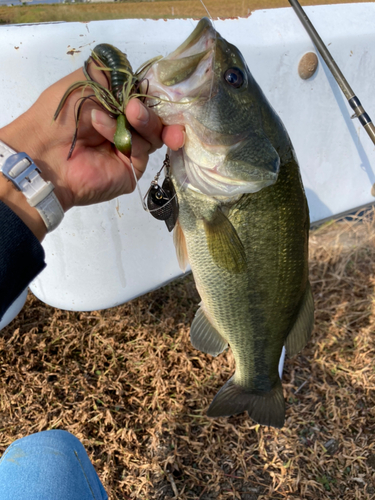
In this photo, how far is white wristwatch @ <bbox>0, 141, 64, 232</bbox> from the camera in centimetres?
108

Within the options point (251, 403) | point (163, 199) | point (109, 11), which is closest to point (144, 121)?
point (163, 199)

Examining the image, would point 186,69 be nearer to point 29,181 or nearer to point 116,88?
point 116,88

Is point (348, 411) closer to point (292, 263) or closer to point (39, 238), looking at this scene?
point (292, 263)

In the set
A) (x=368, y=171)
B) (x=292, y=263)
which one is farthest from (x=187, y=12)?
(x=368, y=171)

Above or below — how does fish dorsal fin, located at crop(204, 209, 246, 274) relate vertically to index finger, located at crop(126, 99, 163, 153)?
below

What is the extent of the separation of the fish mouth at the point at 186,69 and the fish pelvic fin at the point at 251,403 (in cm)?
123

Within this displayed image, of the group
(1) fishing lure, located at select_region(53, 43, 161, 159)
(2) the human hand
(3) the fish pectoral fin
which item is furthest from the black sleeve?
(3) the fish pectoral fin

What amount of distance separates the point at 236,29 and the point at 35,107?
1.29 m

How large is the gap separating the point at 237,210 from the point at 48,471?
127 cm

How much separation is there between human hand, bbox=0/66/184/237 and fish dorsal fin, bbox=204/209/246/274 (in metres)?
0.29

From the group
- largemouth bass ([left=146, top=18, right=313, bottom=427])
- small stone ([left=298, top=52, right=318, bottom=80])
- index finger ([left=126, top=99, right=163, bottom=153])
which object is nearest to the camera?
index finger ([left=126, top=99, right=163, bottom=153])

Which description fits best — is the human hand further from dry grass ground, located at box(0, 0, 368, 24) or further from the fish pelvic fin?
the fish pelvic fin

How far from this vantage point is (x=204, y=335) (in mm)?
1580

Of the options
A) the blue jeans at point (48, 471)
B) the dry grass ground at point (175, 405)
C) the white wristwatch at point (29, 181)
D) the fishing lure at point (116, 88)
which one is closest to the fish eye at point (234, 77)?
the fishing lure at point (116, 88)
